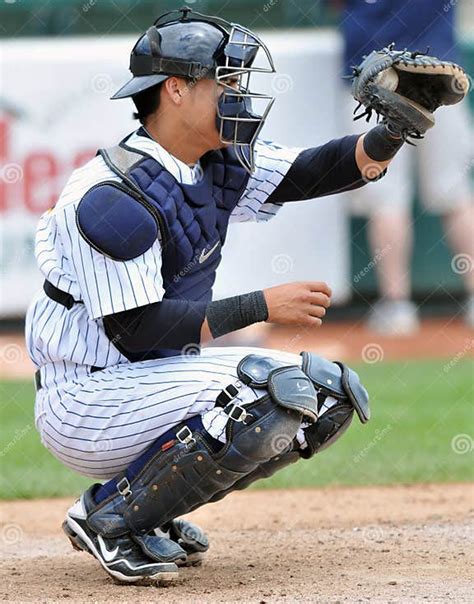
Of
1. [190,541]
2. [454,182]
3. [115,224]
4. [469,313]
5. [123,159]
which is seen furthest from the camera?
[469,313]

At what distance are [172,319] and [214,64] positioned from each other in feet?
2.63

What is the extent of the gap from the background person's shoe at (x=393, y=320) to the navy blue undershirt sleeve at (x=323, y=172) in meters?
5.45

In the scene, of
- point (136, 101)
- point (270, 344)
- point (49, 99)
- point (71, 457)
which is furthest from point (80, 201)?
point (49, 99)

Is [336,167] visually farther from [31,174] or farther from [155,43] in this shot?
[31,174]

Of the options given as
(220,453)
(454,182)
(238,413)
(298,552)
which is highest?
(454,182)

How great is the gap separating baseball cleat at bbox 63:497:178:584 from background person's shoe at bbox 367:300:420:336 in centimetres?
609

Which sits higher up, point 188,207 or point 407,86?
point 407,86

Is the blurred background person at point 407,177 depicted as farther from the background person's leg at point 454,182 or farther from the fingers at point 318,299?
the fingers at point 318,299

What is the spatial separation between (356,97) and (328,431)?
1.02 metres

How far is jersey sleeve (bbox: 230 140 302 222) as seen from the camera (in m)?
3.98

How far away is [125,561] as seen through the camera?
3.48 meters

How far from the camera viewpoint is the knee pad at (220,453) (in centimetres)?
334

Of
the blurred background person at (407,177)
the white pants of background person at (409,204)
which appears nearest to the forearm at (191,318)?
the blurred background person at (407,177)

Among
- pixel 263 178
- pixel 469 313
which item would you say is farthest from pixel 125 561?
pixel 469 313
